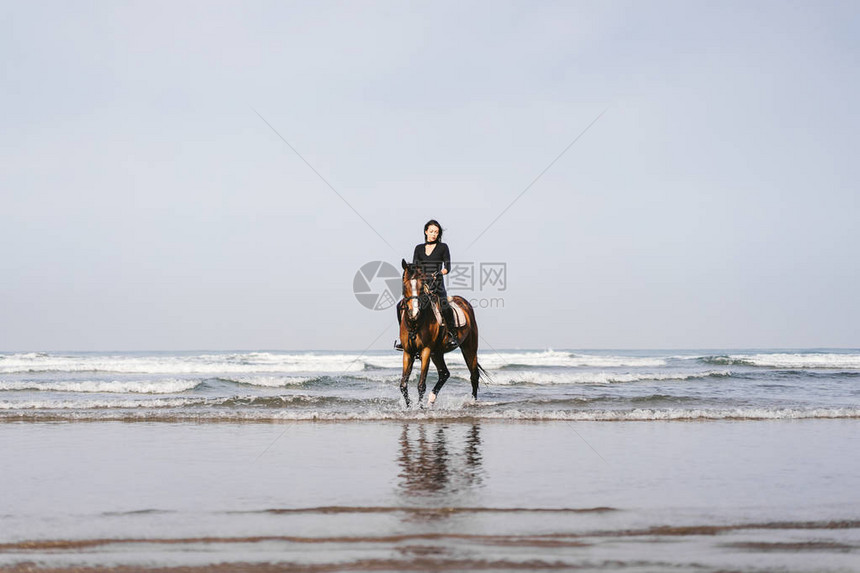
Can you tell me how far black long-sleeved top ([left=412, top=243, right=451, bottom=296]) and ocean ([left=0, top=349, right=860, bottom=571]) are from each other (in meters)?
2.27

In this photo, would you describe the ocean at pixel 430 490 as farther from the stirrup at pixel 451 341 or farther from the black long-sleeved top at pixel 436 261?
the black long-sleeved top at pixel 436 261

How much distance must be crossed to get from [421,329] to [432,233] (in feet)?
5.82

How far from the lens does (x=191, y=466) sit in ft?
21.3

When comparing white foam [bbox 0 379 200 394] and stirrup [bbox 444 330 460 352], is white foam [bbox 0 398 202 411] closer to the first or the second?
white foam [bbox 0 379 200 394]

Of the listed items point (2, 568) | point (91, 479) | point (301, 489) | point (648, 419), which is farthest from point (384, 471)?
point (648, 419)

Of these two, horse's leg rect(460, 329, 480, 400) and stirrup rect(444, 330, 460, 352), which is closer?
stirrup rect(444, 330, 460, 352)

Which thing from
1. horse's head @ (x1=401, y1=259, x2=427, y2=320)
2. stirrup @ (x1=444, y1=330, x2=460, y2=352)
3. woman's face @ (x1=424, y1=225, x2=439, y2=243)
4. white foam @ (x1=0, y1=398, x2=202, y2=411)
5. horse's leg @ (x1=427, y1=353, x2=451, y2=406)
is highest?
woman's face @ (x1=424, y1=225, x2=439, y2=243)

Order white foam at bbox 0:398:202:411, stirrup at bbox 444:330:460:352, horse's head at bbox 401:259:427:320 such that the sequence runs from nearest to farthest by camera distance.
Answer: horse's head at bbox 401:259:427:320
white foam at bbox 0:398:202:411
stirrup at bbox 444:330:460:352

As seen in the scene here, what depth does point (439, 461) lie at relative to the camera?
678 centimetres

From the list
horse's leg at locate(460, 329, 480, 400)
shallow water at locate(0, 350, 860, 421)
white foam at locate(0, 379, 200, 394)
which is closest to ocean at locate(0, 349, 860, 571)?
shallow water at locate(0, 350, 860, 421)

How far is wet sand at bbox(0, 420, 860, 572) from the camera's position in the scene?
11.7ft

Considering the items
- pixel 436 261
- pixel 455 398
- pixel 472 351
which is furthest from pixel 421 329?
pixel 455 398

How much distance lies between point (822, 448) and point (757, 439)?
0.86 m

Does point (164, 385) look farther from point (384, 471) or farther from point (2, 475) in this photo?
point (384, 471)
